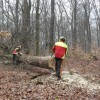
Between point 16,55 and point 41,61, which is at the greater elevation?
point 16,55

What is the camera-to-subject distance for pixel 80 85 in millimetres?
10156

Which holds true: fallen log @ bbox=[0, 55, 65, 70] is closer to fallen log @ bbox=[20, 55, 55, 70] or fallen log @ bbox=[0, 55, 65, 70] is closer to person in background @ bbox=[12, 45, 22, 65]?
fallen log @ bbox=[20, 55, 55, 70]

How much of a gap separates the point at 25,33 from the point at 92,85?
1057cm

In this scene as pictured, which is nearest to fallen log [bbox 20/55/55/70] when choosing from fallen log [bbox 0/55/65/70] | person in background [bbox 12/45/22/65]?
fallen log [bbox 0/55/65/70]

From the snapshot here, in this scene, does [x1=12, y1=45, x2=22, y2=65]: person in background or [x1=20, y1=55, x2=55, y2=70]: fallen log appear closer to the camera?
[x1=20, y1=55, x2=55, y2=70]: fallen log

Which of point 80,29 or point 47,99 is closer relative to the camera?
point 47,99

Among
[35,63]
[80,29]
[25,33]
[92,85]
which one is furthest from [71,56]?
[80,29]

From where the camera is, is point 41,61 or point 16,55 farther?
point 16,55

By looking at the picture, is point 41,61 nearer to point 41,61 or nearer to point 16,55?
point 41,61

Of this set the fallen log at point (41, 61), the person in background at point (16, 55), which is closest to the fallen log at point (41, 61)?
the fallen log at point (41, 61)

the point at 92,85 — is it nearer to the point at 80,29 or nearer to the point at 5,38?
the point at 5,38

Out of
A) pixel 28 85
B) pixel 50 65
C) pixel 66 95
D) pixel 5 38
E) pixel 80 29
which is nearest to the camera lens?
pixel 66 95

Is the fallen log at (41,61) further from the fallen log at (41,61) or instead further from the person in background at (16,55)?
the person in background at (16,55)

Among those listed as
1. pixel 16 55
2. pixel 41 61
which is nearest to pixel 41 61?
pixel 41 61
